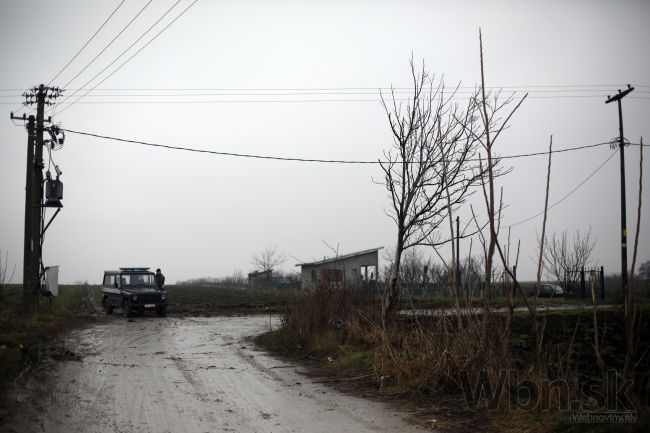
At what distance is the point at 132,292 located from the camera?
2381 centimetres

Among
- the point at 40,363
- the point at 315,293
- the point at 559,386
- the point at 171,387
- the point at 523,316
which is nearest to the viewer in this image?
the point at 559,386

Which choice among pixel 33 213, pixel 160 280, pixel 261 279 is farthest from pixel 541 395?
pixel 261 279

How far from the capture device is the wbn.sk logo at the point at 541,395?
571 centimetres

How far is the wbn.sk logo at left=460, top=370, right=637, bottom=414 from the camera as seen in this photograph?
5715mm

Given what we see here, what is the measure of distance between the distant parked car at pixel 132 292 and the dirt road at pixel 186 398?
412 inches

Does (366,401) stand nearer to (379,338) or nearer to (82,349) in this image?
(379,338)

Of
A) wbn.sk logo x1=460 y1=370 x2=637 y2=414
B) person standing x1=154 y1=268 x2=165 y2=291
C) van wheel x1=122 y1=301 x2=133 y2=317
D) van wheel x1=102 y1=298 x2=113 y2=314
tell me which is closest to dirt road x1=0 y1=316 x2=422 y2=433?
Result: wbn.sk logo x1=460 y1=370 x2=637 y2=414

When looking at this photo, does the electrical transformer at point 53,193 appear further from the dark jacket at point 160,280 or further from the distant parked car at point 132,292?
the dark jacket at point 160,280

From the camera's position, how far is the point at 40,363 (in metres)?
10.3

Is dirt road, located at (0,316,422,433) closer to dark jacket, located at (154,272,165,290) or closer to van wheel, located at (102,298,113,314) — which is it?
dark jacket, located at (154,272,165,290)

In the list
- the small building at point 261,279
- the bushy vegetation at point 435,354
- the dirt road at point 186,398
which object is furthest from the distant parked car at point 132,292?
the small building at point 261,279

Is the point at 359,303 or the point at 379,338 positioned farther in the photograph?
the point at 359,303

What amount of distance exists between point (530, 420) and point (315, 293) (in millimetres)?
8531

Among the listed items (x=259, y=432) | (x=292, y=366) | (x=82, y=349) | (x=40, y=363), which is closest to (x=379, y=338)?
(x=292, y=366)
